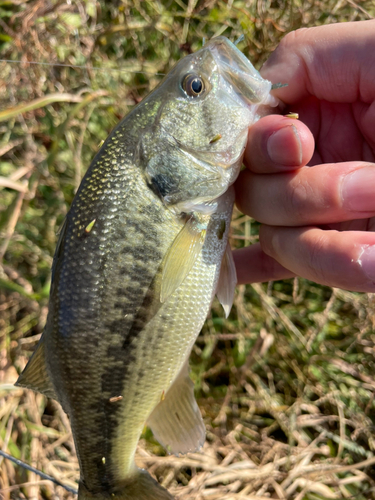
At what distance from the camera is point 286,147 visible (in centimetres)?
136

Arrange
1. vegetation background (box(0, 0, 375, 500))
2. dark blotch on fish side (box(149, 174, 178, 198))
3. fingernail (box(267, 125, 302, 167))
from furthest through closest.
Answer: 1. vegetation background (box(0, 0, 375, 500))
2. dark blotch on fish side (box(149, 174, 178, 198))
3. fingernail (box(267, 125, 302, 167))

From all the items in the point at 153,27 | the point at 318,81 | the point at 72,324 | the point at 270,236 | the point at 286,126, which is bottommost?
the point at 72,324

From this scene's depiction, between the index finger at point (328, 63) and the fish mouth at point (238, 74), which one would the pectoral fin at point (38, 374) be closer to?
the fish mouth at point (238, 74)

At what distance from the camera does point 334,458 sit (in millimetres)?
2385

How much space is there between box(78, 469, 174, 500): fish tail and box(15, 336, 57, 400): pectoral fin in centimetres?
47

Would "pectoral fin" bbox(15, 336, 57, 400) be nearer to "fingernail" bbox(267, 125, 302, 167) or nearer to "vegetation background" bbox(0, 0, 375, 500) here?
"vegetation background" bbox(0, 0, 375, 500)

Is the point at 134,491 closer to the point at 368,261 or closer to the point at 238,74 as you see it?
the point at 368,261

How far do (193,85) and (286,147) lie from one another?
0.44 meters

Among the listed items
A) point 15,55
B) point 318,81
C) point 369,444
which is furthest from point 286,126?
point 15,55

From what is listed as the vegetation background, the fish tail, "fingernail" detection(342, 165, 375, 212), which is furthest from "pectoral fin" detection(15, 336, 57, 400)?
→ "fingernail" detection(342, 165, 375, 212)

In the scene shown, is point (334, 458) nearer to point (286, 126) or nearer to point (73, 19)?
point (286, 126)

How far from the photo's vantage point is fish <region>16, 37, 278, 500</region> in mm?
1398

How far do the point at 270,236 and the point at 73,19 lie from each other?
2.84 metres

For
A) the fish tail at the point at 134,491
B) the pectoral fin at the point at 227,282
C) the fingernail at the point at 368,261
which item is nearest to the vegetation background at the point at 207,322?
the fish tail at the point at 134,491
